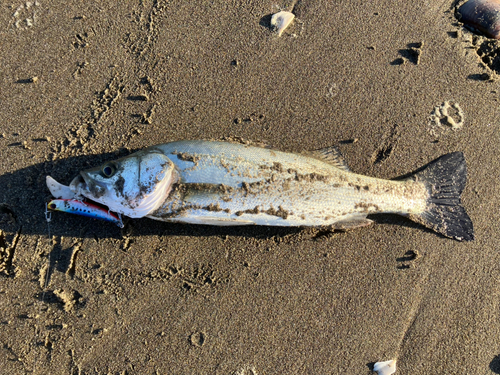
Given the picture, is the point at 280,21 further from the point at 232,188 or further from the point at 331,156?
the point at 232,188

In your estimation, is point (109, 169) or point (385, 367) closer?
point (109, 169)

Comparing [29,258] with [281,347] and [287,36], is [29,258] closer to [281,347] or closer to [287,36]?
[281,347]

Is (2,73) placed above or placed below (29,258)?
above

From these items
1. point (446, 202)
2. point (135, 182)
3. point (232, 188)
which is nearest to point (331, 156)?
point (232, 188)

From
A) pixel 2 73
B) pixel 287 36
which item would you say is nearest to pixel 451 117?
pixel 287 36

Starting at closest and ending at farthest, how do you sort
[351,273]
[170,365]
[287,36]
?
1. [170,365]
2. [351,273]
3. [287,36]

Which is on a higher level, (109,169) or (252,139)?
(252,139)

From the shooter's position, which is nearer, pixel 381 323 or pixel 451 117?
pixel 381 323

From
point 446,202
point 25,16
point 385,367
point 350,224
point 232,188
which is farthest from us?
point 25,16
